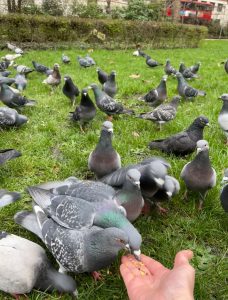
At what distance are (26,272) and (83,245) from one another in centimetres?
52

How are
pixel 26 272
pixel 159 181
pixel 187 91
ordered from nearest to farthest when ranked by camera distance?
pixel 26 272, pixel 159 181, pixel 187 91

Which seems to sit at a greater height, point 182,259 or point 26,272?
point 182,259

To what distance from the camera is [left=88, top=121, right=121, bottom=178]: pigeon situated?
4121mm

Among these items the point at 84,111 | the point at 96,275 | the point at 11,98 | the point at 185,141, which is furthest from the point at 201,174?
the point at 11,98

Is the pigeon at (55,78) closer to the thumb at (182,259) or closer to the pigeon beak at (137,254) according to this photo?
the pigeon beak at (137,254)

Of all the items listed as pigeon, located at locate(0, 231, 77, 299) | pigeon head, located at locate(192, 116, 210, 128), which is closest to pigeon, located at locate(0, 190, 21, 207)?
pigeon, located at locate(0, 231, 77, 299)

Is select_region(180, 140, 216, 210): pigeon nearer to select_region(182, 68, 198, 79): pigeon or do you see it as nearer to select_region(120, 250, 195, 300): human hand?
select_region(120, 250, 195, 300): human hand

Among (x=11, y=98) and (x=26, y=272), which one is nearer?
(x=26, y=272)

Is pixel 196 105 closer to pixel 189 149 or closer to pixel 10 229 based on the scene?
pixel 189 149

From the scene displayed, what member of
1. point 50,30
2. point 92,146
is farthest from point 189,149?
point 50,30

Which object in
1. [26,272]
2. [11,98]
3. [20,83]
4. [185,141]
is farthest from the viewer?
[20,83]

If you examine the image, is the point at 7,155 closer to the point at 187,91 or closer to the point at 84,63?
the point at 187,91

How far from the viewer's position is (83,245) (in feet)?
8.86

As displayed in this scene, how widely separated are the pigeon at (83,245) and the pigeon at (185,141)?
229cm
